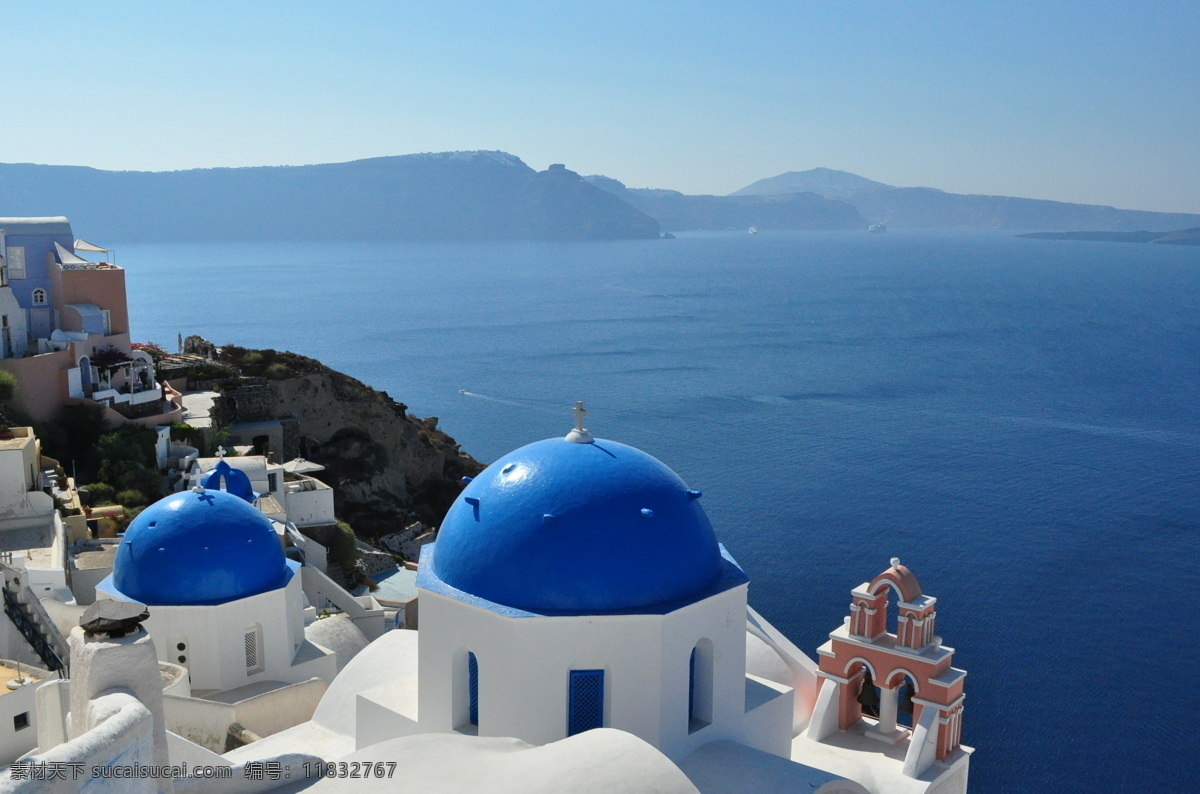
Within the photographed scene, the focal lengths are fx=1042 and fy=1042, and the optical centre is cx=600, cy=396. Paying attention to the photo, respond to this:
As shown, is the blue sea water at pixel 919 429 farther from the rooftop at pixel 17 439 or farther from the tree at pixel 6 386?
the tree at pixel 6 386

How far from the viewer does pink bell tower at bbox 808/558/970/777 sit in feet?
36.3

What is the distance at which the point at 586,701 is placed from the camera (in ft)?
30.2

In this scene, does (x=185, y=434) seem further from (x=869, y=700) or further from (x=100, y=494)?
(x=869, y=700)

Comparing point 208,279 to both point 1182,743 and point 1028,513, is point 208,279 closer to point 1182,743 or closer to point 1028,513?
point 1028,513

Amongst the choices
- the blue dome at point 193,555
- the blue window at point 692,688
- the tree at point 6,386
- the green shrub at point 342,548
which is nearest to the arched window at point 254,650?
the blue dome at point 193,555

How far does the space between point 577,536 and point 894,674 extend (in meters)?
4.54

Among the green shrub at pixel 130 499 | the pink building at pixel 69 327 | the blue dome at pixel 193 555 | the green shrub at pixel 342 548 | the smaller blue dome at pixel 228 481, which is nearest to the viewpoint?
the blue dome at pixel 193 555

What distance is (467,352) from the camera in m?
75.8

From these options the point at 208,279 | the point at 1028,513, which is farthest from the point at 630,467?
the point at 208,279

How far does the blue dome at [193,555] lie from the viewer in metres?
13.8

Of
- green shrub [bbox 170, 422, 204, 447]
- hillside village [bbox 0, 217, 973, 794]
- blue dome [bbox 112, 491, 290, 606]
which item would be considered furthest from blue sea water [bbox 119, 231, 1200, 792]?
green shrub [bbox 170, 422, 204, 447]

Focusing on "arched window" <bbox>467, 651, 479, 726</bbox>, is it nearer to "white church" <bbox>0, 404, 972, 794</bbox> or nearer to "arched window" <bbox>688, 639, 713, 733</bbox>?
"white church" <bbox>0, 404, 972, 794</bbox>

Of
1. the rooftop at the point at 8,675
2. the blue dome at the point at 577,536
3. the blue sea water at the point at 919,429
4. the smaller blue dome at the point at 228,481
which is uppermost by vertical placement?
the blue dome at the point at 577,536

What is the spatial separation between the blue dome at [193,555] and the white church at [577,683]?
2766 millimetres
